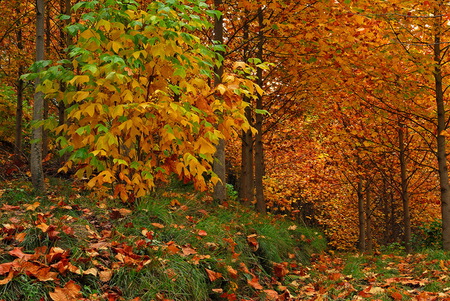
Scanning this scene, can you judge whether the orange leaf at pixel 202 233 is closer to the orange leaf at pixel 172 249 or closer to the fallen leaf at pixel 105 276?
the orange leaf at pixel 172 249

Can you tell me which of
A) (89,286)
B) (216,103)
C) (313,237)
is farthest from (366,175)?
(89,286)

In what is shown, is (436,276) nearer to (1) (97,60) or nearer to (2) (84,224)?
(2) (84,224)

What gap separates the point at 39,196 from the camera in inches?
206

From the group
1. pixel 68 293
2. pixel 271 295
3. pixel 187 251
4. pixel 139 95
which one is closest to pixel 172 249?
pixel 187 251

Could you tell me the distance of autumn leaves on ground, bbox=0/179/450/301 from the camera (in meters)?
3.14

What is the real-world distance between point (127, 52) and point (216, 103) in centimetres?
115

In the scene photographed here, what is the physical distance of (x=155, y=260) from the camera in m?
3.62

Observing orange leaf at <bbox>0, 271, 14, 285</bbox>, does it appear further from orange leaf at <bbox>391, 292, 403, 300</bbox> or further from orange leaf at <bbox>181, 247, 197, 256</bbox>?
orange leaf at <bbox>391, 292, 403, 300</bbox>

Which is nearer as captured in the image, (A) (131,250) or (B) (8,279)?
(B) (8,279)

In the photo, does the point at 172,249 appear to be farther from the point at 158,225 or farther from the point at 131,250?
the point at 158,225

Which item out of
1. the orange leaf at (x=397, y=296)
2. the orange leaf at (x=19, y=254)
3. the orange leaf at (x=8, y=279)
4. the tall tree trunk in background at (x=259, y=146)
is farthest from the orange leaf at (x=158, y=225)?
the tall tree trunk in background at (x=259, y=146)

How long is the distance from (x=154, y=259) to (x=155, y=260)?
0.01 m

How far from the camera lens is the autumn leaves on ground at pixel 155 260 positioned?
3.14 m

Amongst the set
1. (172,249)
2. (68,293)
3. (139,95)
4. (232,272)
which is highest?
(139,95)
